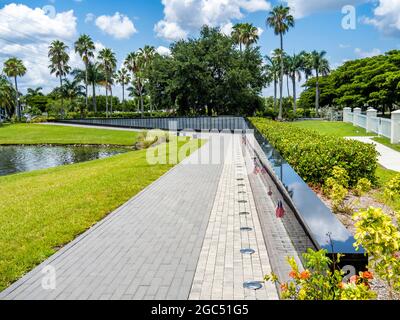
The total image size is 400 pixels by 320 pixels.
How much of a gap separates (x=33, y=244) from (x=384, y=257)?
5.84 metres

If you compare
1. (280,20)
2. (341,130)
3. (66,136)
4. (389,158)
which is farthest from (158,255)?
(280,20)

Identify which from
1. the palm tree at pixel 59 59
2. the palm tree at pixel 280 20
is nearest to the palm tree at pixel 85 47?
the palm tree at pixel 59 59

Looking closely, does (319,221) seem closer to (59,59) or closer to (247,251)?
(247,251)

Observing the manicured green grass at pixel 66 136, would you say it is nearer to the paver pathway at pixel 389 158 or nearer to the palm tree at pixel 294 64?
the paver pathway at pixel 389 158

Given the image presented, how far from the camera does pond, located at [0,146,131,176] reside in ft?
73.8

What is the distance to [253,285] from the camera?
17.1 feet

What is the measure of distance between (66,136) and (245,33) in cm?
3345

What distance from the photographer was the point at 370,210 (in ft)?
11.8

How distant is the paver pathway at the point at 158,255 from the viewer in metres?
5.11

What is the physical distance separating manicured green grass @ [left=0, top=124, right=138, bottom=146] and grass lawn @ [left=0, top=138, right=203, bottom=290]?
58.2 feet

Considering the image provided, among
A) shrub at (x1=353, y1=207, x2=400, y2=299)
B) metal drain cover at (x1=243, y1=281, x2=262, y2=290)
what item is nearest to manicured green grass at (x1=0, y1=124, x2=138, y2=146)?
metal drain cover at (x1=243, y1=281, x2=262, y2=290)

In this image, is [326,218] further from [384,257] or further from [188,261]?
[188,261]

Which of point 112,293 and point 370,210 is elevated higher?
point 370,210
